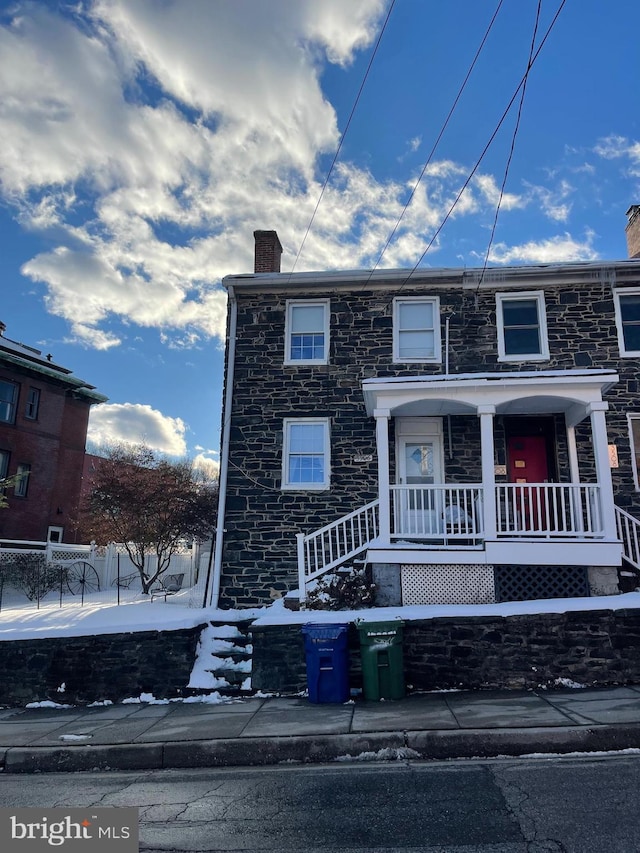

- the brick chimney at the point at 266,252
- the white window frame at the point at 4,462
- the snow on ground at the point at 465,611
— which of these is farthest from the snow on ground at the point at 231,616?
the white window frame at the point at 4,462

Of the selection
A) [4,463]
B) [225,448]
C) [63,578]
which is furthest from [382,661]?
[4,463]

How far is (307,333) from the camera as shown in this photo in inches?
550

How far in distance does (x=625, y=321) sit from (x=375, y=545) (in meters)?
7.58

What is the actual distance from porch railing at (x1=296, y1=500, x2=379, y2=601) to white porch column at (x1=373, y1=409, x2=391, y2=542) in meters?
0.43

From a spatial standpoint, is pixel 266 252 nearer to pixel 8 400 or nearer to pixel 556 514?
pixel 556 514

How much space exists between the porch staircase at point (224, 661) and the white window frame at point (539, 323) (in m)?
7.73

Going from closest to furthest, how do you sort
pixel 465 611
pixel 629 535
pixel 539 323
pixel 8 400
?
pixel 465 611 → pixel 629 535 → pixel 539 323 → pixel 8 400

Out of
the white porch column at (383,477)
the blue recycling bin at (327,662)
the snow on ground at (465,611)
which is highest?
the white porch column at (383,477)

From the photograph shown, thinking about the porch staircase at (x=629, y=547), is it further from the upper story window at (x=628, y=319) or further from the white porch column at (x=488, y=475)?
the upper story window at (x=628, y=319)

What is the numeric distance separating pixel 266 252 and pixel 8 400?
555 inches

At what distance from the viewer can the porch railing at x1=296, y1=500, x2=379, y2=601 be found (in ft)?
35.7

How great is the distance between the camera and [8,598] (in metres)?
17.1

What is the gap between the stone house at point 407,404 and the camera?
1145cm

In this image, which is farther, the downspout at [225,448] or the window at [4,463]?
the window at [4,463]
